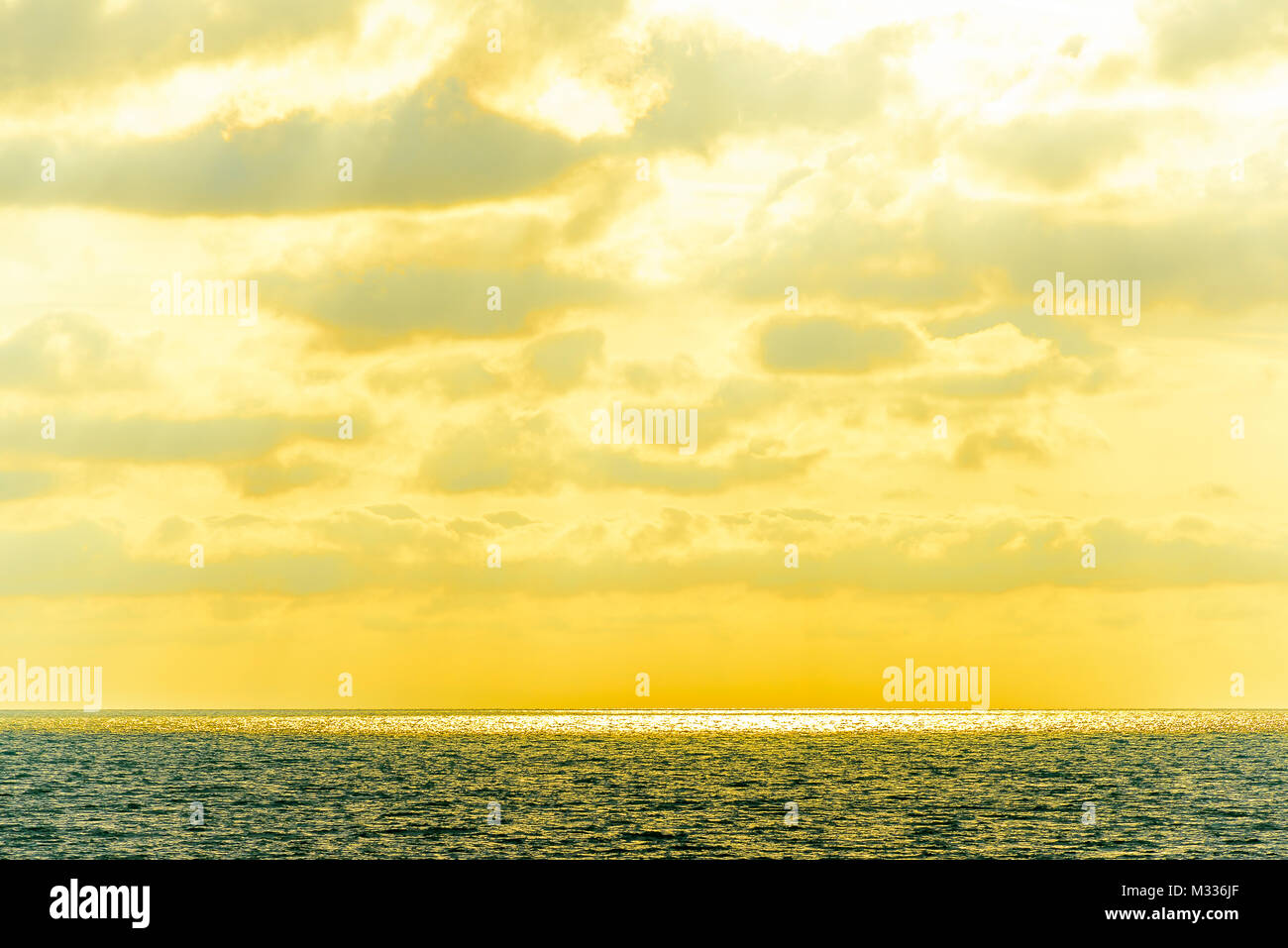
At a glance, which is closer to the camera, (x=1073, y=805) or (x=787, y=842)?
(x=787, y=842)
